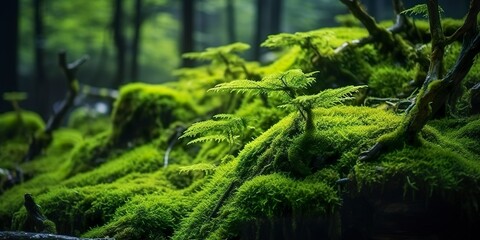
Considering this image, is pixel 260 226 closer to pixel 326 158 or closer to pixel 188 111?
pixel 326 158

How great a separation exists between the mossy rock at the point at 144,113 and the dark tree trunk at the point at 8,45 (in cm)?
761

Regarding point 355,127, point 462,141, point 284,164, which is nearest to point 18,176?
point 284,164

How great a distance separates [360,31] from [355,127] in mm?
3261

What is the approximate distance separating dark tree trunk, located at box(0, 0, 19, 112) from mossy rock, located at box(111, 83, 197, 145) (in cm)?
761

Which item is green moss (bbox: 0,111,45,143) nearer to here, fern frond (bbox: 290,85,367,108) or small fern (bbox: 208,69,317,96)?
small fern (bbox: 208,69,317,96)

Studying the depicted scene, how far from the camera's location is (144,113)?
7117 mm

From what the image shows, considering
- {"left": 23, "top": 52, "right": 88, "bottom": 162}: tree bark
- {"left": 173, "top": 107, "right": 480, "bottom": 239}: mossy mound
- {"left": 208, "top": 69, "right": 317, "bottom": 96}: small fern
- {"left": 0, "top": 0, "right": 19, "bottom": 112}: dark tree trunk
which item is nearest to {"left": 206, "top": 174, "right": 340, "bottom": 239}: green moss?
{"left": 173, "top": 107, "right": 480, "bottom": 239}: mossy mound

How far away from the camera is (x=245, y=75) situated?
6676 mm

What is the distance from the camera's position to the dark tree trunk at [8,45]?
13.1m

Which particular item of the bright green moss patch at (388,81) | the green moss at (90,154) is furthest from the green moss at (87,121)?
the bright green moss patch at (388,81)

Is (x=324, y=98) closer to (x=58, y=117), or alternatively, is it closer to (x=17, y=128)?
(x=58, y=117)

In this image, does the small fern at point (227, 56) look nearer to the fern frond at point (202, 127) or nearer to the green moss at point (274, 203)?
the fern frond at point (202, 127)

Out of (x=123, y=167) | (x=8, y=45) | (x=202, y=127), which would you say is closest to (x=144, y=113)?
(x=123, y=167)

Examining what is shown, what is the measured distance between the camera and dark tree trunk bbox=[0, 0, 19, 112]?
1309cm
